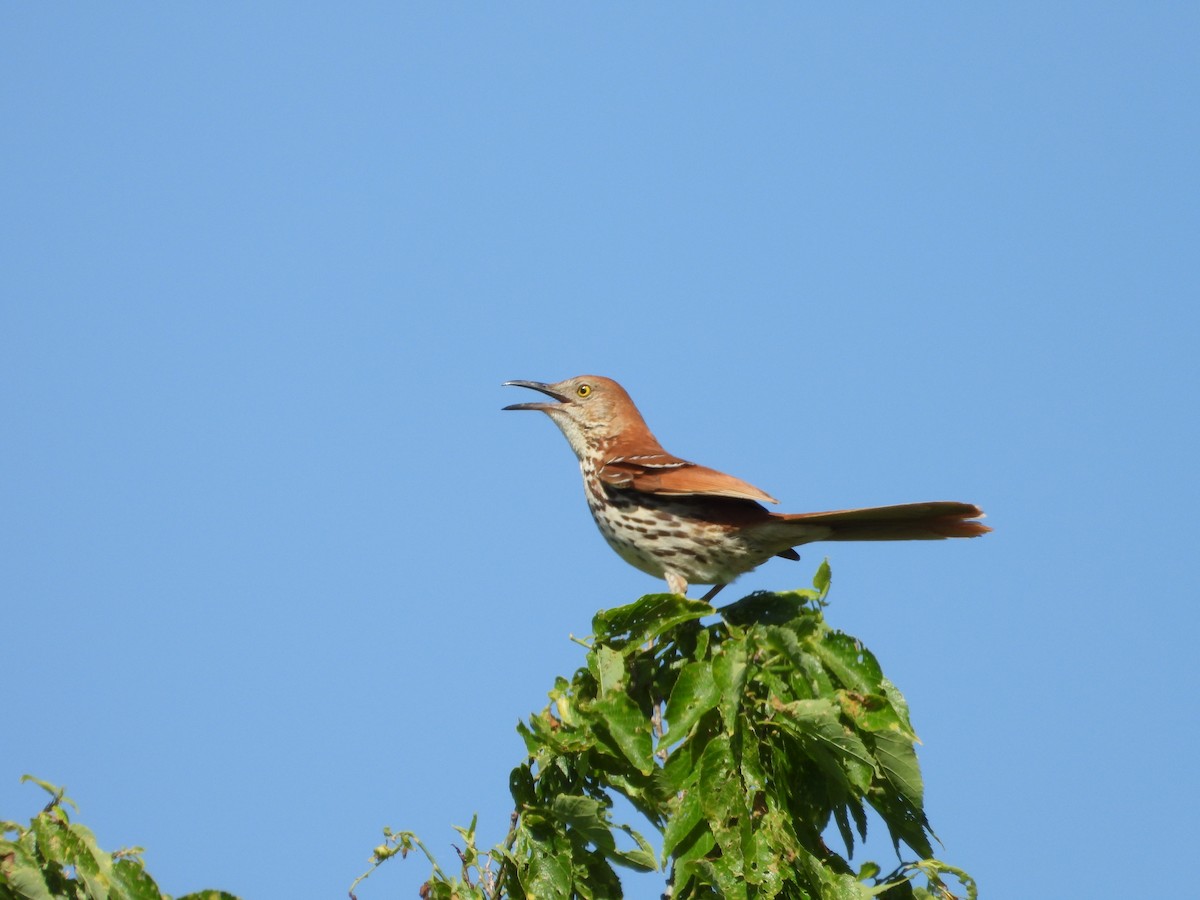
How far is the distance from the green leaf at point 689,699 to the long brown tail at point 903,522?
1.53m

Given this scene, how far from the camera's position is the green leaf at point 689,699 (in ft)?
10.9

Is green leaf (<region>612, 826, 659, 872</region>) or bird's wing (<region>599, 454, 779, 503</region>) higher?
bird's wing (<region>599, 454, 779, 503</region>)

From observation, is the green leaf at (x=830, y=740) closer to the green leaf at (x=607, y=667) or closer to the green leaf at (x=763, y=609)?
the green leaf at (x=607, y=667)

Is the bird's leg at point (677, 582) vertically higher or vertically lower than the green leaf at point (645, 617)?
higher

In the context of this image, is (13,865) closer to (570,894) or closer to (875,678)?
(570,894)

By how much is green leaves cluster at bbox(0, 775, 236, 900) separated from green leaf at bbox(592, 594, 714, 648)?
4.27ft

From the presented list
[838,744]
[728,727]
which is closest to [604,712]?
[728,727]

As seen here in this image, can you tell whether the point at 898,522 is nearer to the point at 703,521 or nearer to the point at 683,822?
the point at 703,521

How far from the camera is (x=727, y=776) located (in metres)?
3.32

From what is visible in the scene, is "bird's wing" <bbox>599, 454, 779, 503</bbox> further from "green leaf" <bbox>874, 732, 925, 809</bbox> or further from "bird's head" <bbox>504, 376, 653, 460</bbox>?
"green leaf" <bbox>874, 732, 925, 809</bbox>

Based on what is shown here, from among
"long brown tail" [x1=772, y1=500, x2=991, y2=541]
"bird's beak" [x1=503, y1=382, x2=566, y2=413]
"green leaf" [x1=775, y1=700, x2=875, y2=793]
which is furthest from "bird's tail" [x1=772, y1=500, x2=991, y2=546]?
"bird's beak" [x1=503, y1=382, x2=566, y2=413]

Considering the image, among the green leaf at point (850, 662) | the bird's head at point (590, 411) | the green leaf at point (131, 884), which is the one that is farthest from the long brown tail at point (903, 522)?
the green leaf at point (131, 884)

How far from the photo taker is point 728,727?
11.0ft

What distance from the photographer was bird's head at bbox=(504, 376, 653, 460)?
650 cm
